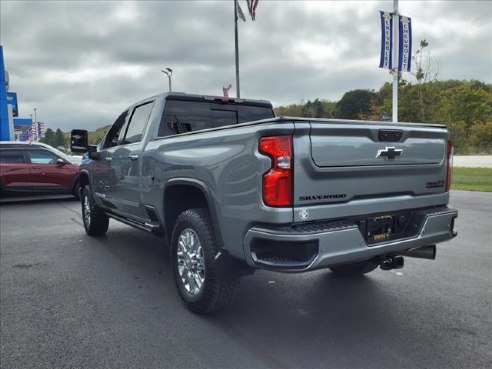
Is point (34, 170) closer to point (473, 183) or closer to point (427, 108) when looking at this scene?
point (473, 183)

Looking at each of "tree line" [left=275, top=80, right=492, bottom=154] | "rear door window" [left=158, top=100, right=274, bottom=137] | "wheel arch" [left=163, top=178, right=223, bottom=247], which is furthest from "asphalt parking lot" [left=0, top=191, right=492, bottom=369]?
"tree line" [left=275, top=80, right=492, bottom=154]

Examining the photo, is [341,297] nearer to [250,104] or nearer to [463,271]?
[463,271]

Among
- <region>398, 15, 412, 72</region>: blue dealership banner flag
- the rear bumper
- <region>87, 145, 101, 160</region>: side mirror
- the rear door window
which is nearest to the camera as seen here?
the rear bumper

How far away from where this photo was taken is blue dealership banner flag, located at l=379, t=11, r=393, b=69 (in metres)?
16.8

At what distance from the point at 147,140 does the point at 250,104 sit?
4.86ft

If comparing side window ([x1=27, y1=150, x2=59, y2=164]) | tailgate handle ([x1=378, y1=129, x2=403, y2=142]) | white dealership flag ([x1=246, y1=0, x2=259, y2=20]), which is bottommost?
side window ([x1=27, y1=150, x2=59, y2=164])

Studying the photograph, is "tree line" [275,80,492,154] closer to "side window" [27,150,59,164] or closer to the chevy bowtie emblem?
"side window" [27,150,59,164]

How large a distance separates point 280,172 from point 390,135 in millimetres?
1083

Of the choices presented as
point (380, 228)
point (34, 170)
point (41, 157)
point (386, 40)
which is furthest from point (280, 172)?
point (386, 40)

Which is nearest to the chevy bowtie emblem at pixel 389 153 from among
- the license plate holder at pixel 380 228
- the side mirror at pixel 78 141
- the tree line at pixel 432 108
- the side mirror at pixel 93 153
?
the license plate holder at pixel 380 228

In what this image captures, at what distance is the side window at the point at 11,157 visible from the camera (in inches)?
498

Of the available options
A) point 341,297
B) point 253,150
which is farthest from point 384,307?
point 253,150

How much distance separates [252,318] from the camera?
3820mm

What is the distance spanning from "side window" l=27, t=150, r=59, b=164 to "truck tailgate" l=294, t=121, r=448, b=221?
1169cm
